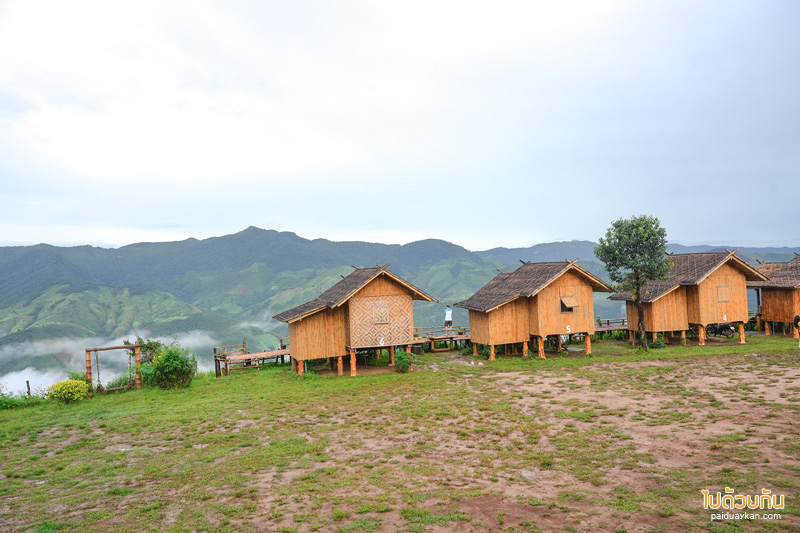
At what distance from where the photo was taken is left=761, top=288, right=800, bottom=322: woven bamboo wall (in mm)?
31641

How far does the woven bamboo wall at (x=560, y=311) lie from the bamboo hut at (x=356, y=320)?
7.95 m

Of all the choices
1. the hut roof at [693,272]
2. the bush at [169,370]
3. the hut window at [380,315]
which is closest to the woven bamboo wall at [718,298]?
the hut roof at [693,272]

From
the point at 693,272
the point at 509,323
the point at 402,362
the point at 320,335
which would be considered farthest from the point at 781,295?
the point at 320,335

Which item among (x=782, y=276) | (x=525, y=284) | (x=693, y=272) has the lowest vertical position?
(x=782, y=276)

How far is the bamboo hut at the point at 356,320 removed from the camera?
2490 centimetres

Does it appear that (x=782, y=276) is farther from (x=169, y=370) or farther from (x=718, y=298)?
(x=169, y=370)

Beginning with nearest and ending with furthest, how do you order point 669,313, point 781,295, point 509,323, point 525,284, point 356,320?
point 356,320 → point 509,323 → point 525,284 → point 669,313 → point 781,295

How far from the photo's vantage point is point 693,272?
3019cm

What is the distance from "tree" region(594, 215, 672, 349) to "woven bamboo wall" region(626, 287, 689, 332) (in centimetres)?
81

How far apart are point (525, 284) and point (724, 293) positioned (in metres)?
13.7

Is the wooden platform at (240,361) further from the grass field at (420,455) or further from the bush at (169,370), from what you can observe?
the grass field at (420,455)

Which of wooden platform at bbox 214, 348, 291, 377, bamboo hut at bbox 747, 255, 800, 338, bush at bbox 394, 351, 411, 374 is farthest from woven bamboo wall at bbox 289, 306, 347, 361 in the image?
bamboo hut at bbox 747, 255, 800, 338

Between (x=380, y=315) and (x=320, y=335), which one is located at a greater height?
(x=380, y=315)

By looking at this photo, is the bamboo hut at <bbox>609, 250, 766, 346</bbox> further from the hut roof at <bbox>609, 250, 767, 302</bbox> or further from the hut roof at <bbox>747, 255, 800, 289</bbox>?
the hut roof at <bbox>747, 255, 800, 289</bbox>
